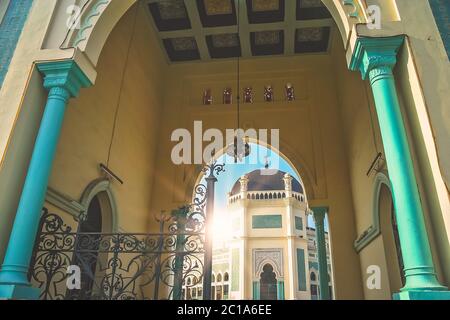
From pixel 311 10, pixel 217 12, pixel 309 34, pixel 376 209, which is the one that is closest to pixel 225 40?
pixel 217 12

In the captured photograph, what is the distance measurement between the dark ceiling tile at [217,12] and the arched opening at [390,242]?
194 inches

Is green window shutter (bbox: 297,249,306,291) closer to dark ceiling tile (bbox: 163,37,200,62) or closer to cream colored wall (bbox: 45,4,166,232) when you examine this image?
cream colored wall (bbox: 45,4,166,232)

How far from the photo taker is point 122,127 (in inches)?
272

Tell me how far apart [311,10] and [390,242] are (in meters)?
5.09

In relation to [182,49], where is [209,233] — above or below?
below

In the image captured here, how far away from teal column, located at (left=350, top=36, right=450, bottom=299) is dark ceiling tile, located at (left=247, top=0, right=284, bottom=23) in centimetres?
429

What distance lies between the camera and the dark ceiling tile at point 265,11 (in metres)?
7.70

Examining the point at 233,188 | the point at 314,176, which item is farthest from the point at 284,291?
the point at 314,176

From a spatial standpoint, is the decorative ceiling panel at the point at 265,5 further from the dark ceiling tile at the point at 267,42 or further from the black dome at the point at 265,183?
the black dome at the point at 265,183

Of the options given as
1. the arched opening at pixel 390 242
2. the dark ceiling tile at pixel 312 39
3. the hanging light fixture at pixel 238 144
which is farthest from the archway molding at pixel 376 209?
the dark ceiling tile at pixel 312 39

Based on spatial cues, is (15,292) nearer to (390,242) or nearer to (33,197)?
(33,197)
